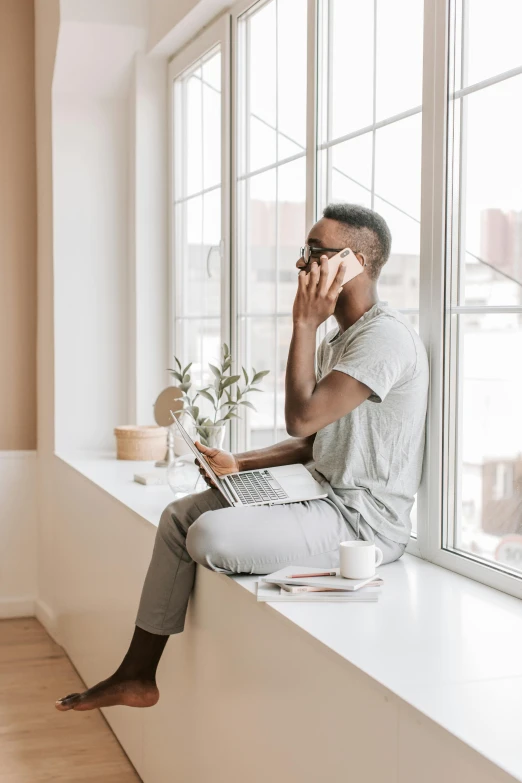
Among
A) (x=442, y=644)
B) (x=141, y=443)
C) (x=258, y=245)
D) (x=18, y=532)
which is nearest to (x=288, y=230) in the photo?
(x=258, y=245)

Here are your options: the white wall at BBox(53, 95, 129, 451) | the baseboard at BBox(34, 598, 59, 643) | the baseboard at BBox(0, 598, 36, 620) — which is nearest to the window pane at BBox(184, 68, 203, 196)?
Result: the white wall at BBox(53, 95, 129, 451)

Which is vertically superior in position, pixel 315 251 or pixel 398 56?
pixel 398 56

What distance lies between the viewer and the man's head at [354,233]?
2.12 meters

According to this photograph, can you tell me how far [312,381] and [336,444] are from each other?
0.66ft

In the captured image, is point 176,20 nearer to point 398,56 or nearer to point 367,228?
point 398,56

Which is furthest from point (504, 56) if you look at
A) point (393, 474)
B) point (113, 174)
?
point (113, 174)

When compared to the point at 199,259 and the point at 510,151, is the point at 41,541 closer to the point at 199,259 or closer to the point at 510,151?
the point at 199,259

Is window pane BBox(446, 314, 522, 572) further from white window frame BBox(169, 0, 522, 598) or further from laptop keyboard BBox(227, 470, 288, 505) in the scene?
laptop keyboard BBox(227, 470, 288, 505)

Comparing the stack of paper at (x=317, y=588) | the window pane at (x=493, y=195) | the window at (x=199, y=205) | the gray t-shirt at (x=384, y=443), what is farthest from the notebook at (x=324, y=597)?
the window at (x=199, y=205)

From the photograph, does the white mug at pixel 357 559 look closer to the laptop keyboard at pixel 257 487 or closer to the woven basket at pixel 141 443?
the laptop keyboard at pixel 257 487

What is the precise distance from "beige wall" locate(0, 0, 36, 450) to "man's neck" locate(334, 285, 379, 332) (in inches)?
102

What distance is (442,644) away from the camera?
156cm

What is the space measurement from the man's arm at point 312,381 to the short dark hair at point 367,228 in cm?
10

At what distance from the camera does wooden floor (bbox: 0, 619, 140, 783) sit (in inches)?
109
